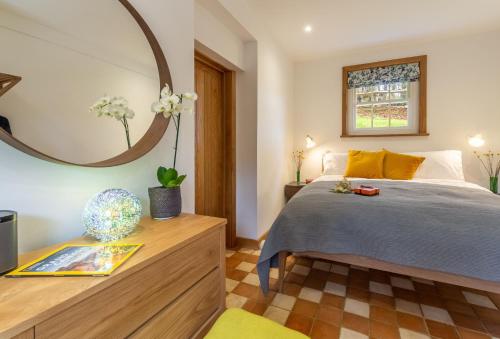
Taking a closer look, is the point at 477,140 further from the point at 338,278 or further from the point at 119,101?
the point at 119,101

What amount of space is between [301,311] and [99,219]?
4.46 feet

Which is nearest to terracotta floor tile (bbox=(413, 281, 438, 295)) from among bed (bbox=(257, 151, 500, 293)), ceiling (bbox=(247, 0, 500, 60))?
bed (bbox=(257, 151, 500, 293))

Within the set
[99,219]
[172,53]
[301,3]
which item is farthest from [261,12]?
[99,219]

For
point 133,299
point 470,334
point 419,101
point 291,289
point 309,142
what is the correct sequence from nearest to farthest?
point 133,299 → point 470,334 → point 291,289 → point 419,101 → point 309,142

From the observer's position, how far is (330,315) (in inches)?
61.0

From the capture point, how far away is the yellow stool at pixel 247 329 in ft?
2.48

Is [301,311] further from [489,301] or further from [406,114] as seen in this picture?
[406,114]

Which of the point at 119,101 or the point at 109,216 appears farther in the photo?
the point at 119,101

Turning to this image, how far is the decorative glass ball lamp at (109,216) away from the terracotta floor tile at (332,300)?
1.41 m

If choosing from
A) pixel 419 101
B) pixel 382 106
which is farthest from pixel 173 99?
pixel 419 101

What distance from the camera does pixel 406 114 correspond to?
3357 mm

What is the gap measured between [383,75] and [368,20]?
3.18 ft

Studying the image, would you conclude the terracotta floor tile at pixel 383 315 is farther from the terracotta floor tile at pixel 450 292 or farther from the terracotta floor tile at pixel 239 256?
the terracotta floor tile at pixel 239 256

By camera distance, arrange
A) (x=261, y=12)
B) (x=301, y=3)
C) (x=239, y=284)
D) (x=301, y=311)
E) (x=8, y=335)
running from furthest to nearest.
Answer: (x=261, y=12), (x=301, y=3), (x=239, y=284), (x=301, y=311), (x=8, y=335)
